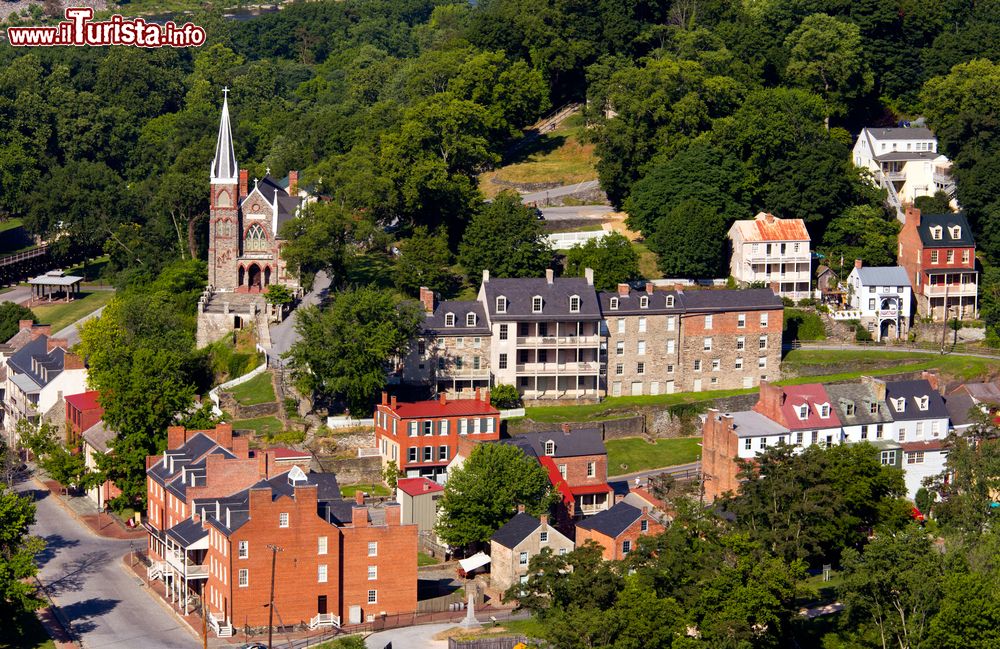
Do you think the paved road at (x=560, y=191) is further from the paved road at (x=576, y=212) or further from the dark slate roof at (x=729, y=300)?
the dark slate roof at (x=729, y=300)

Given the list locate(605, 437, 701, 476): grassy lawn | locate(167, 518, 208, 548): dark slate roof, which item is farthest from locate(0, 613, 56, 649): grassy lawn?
locate(605, 437, 701, 476): grassy lawn

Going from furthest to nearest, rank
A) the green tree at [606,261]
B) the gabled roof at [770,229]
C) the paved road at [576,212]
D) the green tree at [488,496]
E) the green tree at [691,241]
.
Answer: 1. the paved road at [576,212]
2. the gabled roof at [770,229]
3. the green tree at [691,241]
4. the green tree at [606,261]
5. the green tree at [488,496]

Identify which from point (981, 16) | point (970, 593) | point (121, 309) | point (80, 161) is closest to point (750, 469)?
point (970, 593)

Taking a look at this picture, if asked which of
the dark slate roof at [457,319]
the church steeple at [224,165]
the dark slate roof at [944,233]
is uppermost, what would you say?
the church steeple at [224,165]

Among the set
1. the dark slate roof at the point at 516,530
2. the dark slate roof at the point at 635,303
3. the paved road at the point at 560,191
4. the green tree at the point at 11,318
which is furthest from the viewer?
the paved road at the point at 560,191

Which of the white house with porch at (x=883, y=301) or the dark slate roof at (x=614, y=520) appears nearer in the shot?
the dark slate roof at (x=614, y=520)

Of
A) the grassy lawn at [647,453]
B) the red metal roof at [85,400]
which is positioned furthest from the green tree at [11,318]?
the grassy lawn at [647,453]

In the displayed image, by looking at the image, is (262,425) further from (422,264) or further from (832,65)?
(832,65)
